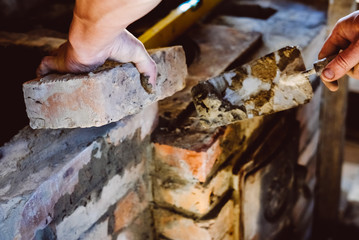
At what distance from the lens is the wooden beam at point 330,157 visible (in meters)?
2.74

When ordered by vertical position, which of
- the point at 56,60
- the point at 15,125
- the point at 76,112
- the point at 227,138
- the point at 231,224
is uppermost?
the point at 56,60

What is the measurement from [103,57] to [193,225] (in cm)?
83

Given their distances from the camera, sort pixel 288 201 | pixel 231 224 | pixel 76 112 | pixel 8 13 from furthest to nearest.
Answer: pixel 8 13, pixel 288 201, pixel 231 224, pixel 76 112

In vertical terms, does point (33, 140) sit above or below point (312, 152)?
above

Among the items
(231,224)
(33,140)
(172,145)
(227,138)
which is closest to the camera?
(33,140)

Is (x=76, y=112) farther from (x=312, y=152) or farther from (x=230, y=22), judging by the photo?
(x=312, y=152)

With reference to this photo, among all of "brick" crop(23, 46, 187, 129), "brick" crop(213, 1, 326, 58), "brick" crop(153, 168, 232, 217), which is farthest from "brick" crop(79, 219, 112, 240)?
"brick" crop(213, 1, 326, 58)

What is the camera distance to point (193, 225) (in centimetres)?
183

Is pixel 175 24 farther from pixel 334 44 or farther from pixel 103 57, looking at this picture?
pixel 103 57

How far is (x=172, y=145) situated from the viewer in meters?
1.70

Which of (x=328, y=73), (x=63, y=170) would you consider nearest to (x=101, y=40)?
(x=63, y=170)

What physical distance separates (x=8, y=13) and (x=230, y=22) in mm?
1387

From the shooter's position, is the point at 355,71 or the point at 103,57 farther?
the point at 355,71

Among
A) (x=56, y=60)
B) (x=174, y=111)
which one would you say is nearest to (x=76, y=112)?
Answer: (x=56, y=60)
